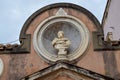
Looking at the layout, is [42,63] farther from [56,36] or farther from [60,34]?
[56,36]

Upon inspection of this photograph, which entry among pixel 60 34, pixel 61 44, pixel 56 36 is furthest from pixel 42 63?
pixel 56 36

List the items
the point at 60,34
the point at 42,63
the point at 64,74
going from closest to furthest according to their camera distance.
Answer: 1. the point at 64,74
2. the point at 42,63
3. the point at 60,34

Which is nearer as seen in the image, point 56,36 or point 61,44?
point 61,44

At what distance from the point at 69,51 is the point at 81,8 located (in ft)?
5.72

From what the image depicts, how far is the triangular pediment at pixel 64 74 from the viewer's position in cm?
1086

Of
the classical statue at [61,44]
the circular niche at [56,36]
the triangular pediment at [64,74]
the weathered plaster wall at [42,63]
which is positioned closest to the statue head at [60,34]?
the classical statue at [61,44]

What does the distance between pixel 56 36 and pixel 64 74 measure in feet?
6.69

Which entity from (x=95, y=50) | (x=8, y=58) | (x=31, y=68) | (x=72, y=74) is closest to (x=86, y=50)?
(x=95, y=50)

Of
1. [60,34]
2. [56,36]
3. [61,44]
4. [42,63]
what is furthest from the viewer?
[56,36]

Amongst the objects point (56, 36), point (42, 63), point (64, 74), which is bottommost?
point (64, 74)

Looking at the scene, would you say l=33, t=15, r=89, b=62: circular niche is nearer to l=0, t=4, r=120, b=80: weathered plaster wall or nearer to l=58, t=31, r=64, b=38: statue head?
l=0, t=4, r=120, b=80: weathered plaster wall

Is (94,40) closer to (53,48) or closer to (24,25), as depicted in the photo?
(53,48)

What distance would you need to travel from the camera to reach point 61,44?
1168 centimetres

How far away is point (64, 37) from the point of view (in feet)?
40.0
